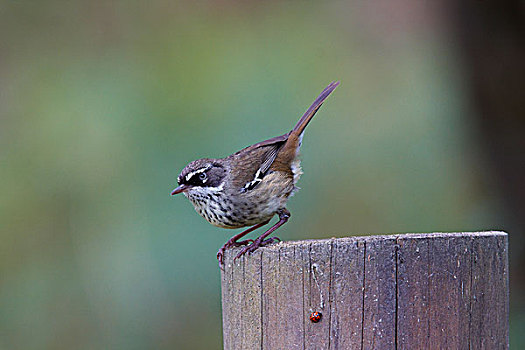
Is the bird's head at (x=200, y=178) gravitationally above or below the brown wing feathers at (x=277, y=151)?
below

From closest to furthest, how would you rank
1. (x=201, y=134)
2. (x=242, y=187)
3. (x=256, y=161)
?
(x=242, y=187) < (x=256, y=161) < (x=201, y=134)

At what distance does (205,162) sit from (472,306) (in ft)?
9.35

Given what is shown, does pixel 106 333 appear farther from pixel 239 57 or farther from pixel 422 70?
pixel 422 70

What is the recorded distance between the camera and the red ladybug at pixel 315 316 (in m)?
3.12

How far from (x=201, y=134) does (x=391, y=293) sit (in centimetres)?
684

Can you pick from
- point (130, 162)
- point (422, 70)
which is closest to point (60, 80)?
point (130, 162)

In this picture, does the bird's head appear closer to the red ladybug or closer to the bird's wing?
the bird's wing

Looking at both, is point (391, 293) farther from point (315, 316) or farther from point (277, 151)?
point (277, 151)

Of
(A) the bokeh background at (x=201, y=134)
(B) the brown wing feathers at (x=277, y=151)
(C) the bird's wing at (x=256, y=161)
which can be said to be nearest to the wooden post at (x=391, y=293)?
(C) the bird's wing at (x=256, y=161)

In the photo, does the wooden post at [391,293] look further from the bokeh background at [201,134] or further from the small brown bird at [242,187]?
the bokeh background at [201,134]

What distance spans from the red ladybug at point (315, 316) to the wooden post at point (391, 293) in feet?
0.05

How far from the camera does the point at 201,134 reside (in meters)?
9.66

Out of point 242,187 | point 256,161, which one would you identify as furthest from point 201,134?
point 242,187

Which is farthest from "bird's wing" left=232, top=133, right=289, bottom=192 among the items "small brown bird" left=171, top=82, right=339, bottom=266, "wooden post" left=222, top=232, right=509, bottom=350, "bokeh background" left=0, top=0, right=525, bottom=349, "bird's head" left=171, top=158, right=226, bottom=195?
"bokeh background" left=0, top=0, right=525, bottom=349
